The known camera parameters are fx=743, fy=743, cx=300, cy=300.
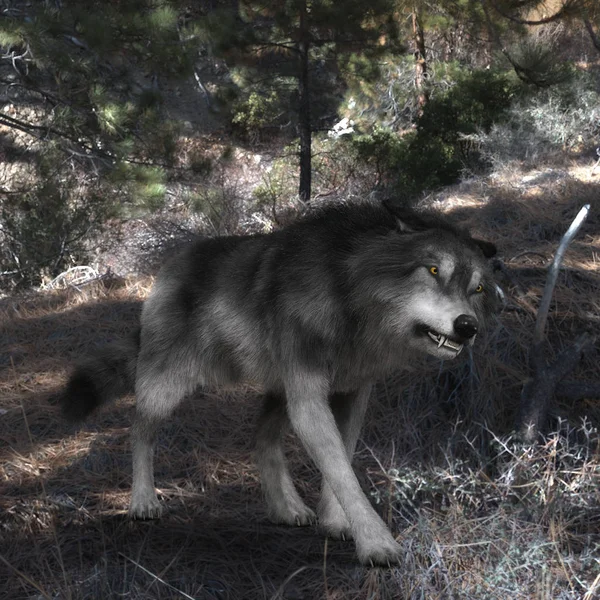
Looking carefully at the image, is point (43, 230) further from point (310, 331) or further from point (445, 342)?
point (445, 342)

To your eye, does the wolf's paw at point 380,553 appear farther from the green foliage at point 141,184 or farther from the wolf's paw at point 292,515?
Result: the green foliage at point 141,184

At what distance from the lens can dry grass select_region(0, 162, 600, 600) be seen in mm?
2439

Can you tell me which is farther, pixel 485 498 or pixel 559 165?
pixel 559 165

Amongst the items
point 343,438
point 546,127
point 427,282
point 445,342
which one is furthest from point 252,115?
point 445,342

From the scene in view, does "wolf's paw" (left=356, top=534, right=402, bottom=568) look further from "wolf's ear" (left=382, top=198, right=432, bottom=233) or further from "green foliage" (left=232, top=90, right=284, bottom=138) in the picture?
"green foliage" (left=232, top=90, right=284, bottom=138)

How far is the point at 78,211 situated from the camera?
361 inches

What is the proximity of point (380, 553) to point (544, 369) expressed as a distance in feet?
4.45

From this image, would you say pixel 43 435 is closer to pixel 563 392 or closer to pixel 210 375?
pixel 210 375

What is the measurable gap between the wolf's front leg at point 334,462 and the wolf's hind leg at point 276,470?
1.76ft

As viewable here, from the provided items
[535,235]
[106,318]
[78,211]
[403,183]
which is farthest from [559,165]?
[106,318]

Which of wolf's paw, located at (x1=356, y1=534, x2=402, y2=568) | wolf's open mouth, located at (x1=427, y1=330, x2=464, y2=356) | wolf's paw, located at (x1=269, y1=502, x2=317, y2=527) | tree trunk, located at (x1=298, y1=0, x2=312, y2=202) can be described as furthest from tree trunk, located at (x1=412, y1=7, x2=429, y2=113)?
wolf's paw, located at (x1=356, y1=534, x2=402, y2=568)

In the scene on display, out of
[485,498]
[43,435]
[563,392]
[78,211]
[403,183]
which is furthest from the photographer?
[403,183]

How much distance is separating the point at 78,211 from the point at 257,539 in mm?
7079

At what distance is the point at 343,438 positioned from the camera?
2.91 meters
